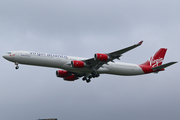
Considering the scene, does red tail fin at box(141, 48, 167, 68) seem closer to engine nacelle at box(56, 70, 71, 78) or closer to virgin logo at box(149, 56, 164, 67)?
virgin logo at box(149, 56, 164, 67)

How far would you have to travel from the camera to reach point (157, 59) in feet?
216

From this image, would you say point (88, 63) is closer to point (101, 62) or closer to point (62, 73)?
point (101, 62)

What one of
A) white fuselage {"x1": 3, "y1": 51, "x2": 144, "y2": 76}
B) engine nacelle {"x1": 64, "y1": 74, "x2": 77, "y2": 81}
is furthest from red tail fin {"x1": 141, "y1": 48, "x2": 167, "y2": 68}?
engine nacelle {"x1": 64, "y1": 74, "x2": 77, "y2": 81}

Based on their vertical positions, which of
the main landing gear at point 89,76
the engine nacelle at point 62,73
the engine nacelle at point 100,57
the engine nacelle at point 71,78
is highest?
the engine nacelle at point 100,57

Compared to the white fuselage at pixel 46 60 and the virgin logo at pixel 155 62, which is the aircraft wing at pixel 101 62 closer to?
the white fuselage at pixel 46 60

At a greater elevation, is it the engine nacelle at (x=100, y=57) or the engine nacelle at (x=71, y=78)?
the engine nacelle at (x=100, y=57)

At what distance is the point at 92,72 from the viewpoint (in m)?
58.4

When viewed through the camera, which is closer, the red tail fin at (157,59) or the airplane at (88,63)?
the airplane at (88,63)

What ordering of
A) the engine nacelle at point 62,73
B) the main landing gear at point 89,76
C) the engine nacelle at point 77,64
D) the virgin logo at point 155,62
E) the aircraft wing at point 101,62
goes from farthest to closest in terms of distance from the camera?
the virgin logo at point 155,62, the engine nacelle at point 62,73, the main landing gear at point 89,76, the engine nacelle at point 77,64, the aircraft wing at point 101,62

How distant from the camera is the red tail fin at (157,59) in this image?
214ft

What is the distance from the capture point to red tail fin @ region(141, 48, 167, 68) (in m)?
65.1

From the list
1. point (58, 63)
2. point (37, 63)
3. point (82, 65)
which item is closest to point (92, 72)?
point (82, 65)

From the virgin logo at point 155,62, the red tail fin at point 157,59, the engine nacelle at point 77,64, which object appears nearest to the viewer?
the engine nacelle at point 77,64

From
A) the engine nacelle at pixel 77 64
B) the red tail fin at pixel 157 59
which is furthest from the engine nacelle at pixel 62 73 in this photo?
the red tail fin at pixel 157 59
